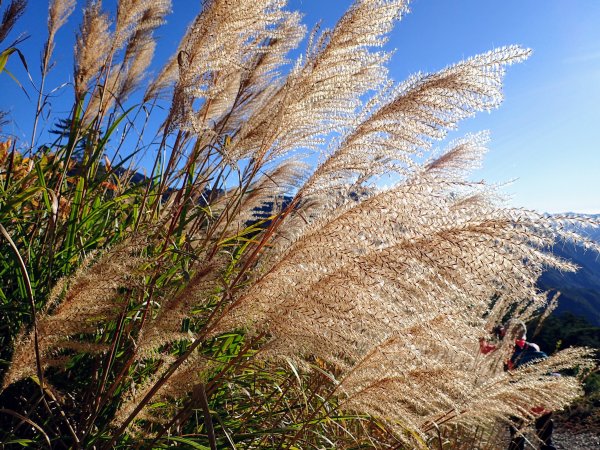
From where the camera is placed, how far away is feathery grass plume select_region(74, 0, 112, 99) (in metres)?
2.59

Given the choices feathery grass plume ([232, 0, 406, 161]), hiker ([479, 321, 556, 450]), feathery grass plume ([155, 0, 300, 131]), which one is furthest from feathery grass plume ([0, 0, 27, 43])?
hiker ([479, 321, 556, 450])

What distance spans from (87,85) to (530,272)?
2.49m

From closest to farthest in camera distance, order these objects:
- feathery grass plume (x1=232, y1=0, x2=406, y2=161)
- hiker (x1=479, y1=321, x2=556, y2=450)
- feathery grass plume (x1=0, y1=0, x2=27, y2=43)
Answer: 1. feathery grass plume (x1=232, y1=0, x2=406, y2=161)
2. feathery grass plume (x1=0, y1=0, x2=27, y2=43)
3. hiker (x1=479, y1=321, x2=556, y2=450)

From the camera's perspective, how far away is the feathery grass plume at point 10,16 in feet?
7.59

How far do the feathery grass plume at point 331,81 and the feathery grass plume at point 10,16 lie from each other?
1.59 meters

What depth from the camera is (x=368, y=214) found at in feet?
4.28

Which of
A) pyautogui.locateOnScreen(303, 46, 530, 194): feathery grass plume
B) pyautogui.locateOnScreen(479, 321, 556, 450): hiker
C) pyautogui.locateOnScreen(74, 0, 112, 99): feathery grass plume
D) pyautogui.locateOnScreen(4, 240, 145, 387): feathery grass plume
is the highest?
pyautogui.locateOnScreen(74, 0, 112, 99): feathery grass plume

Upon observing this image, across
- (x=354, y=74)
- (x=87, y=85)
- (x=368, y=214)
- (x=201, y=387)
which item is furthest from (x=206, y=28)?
(x=201, y=387)

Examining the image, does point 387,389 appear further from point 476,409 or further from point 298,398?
point 298,398

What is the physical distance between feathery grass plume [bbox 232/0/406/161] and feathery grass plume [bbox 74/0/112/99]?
4.70 feet

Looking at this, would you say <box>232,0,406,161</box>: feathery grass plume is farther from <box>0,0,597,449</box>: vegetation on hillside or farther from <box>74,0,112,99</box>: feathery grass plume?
<box>74,0,112,99</box>: feathery grass plume

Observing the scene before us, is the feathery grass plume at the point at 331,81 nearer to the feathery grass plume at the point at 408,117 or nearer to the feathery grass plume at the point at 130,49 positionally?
the feathery grass plume at the point at 408,117

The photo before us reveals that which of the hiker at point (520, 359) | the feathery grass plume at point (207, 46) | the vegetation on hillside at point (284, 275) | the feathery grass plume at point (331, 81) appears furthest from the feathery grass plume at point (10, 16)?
the hiker at point (520, 359)

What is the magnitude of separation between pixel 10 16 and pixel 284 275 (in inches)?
87.8
